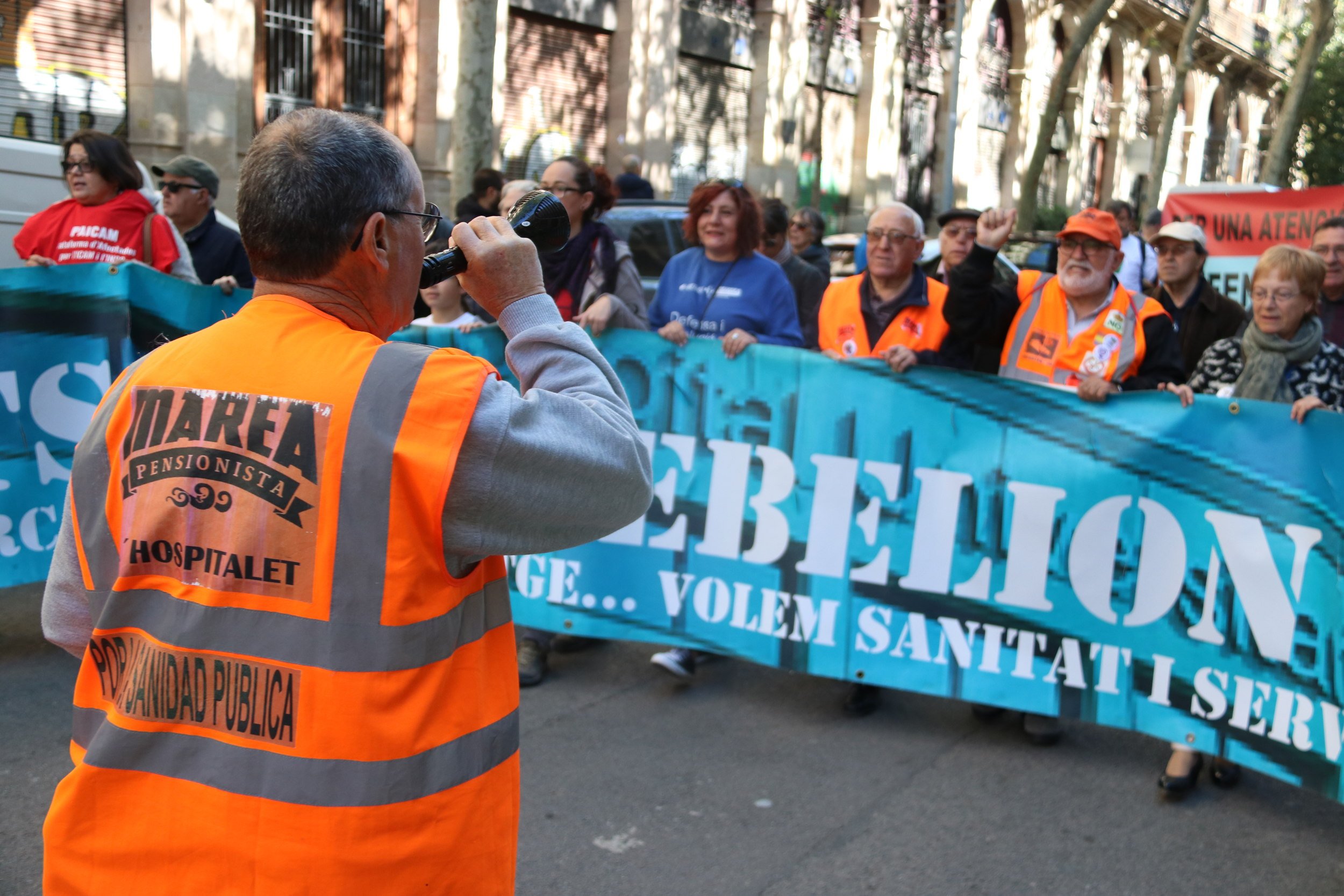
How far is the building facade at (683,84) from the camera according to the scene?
42.0 feet

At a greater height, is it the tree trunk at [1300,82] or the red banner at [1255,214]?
the tree trunk at [1300,82]

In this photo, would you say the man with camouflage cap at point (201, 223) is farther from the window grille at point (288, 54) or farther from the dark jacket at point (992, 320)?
the window grille at point (288, 54)

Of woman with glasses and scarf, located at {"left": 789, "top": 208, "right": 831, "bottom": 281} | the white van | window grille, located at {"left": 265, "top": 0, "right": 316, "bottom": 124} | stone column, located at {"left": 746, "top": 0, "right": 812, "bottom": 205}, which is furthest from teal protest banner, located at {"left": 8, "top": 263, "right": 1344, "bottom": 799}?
stone column, located at {"left": 746, "top": 0, "right": 812, "bottom": 205}

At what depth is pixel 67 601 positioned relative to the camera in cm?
162

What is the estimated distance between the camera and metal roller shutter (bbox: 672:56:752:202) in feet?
70.1

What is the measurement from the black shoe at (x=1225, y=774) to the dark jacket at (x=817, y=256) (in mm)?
5009

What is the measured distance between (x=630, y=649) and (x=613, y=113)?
51.9 feet

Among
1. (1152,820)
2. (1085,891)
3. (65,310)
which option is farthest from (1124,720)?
(65,310)

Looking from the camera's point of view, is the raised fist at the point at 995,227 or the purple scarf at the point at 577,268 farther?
the purple scarf at the point at 577,268

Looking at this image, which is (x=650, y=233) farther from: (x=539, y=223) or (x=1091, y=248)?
(x=539, y=223)

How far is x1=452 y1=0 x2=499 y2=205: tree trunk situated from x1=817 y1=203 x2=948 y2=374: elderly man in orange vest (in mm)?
5106

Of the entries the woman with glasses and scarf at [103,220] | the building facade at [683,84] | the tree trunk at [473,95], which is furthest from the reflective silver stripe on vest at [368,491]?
the building facade at [683,84]

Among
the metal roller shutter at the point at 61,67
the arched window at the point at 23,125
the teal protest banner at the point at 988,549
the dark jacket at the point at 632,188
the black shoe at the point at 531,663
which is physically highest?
the metal roller shutter at the point at 61,67

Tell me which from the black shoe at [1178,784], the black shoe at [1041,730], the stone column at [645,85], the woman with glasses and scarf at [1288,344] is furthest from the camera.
→ the stone column at [645,85]
